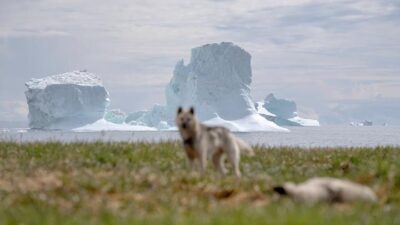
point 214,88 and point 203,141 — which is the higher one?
point 214,88

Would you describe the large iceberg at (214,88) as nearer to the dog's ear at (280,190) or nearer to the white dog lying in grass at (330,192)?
the dog's ear at (280,190)

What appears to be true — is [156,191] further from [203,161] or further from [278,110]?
[278,110]

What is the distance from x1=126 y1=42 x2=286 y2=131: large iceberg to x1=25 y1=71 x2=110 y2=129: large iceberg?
12.1m

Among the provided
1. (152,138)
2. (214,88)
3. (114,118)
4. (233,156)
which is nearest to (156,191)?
(233,156)

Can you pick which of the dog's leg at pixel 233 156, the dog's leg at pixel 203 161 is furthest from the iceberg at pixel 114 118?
the dog's leg at pixel 203 161

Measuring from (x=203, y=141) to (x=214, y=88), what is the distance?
10304cm

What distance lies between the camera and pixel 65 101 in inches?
4437

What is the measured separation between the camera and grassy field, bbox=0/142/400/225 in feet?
31.8

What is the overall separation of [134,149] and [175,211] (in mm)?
11484

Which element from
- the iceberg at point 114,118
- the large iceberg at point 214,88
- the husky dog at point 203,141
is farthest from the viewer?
the iceberg at point 114,118

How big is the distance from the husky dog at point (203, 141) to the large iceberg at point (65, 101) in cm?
9503

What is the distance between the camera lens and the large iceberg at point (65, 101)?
11094 centimetres

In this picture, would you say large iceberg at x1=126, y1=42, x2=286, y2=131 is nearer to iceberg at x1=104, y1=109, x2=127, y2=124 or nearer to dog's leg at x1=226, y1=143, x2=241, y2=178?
iceberg at x1=104, y1=109, x2=127, y2=124

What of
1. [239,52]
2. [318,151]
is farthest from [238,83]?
[318,151]
